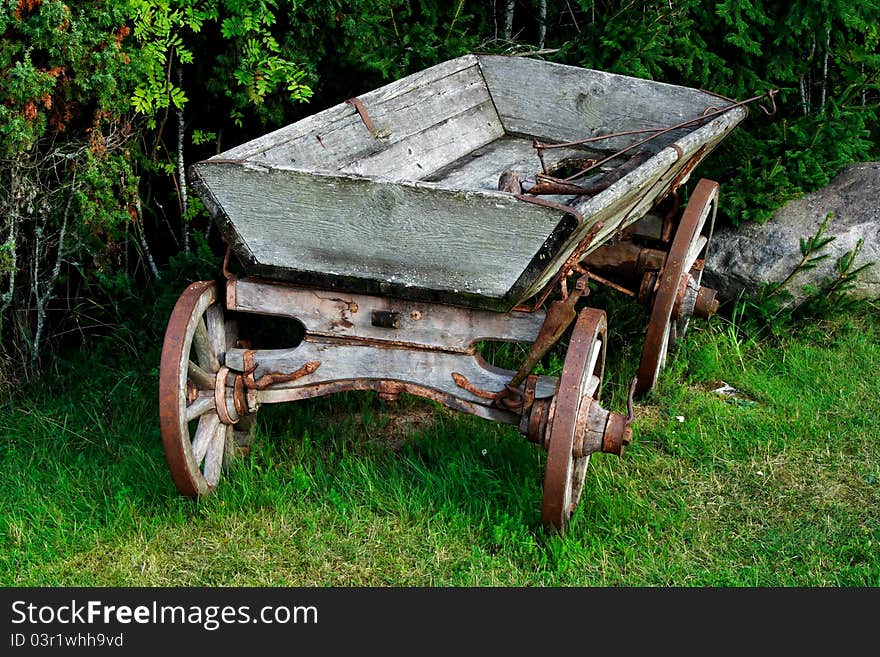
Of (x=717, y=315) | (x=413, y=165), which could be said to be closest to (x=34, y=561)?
(x=413, y=165)

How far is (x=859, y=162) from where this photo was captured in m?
5.33

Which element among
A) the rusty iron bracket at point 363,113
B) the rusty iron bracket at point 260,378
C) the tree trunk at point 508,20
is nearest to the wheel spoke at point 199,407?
the rusty iron bracket at point 260,378

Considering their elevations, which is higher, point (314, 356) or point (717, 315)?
point (314, 356)

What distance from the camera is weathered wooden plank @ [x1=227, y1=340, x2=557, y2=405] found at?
331cm

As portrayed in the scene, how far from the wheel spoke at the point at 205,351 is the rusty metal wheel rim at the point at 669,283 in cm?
177

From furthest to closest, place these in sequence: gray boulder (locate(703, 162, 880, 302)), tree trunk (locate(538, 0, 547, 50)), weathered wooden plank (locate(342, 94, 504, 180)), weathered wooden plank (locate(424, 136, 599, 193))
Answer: tree trunk (locate(538, 0, 547, 50))
gray boulder (locate(703, 162, 880, 302))
weathered wooden plank (locate(424, 136, 599, 193))
weathered wooden plank (locate(342, 94, 504, 180))

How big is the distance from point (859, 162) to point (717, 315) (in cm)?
121

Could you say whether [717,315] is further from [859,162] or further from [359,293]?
[359,293]

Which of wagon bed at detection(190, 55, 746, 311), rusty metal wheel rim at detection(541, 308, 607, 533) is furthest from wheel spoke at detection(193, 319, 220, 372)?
rusty metal wheel rim at detection(541, 308, 607, 533)

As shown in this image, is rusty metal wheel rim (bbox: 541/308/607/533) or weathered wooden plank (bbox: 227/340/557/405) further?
weathered wooden plank (bbox: 227/340/557/405)

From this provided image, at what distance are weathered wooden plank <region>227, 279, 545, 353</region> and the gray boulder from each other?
216cm

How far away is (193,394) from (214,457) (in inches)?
11.5

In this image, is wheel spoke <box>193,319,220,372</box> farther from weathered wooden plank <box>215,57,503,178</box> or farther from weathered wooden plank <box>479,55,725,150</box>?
weathered wooden plank <box>479,55,725,150</box>

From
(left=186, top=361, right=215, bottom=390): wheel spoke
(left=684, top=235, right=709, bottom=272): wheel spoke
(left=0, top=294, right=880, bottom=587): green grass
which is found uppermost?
(left=684, top=235, right=709, bottom=272): wheel spoke
